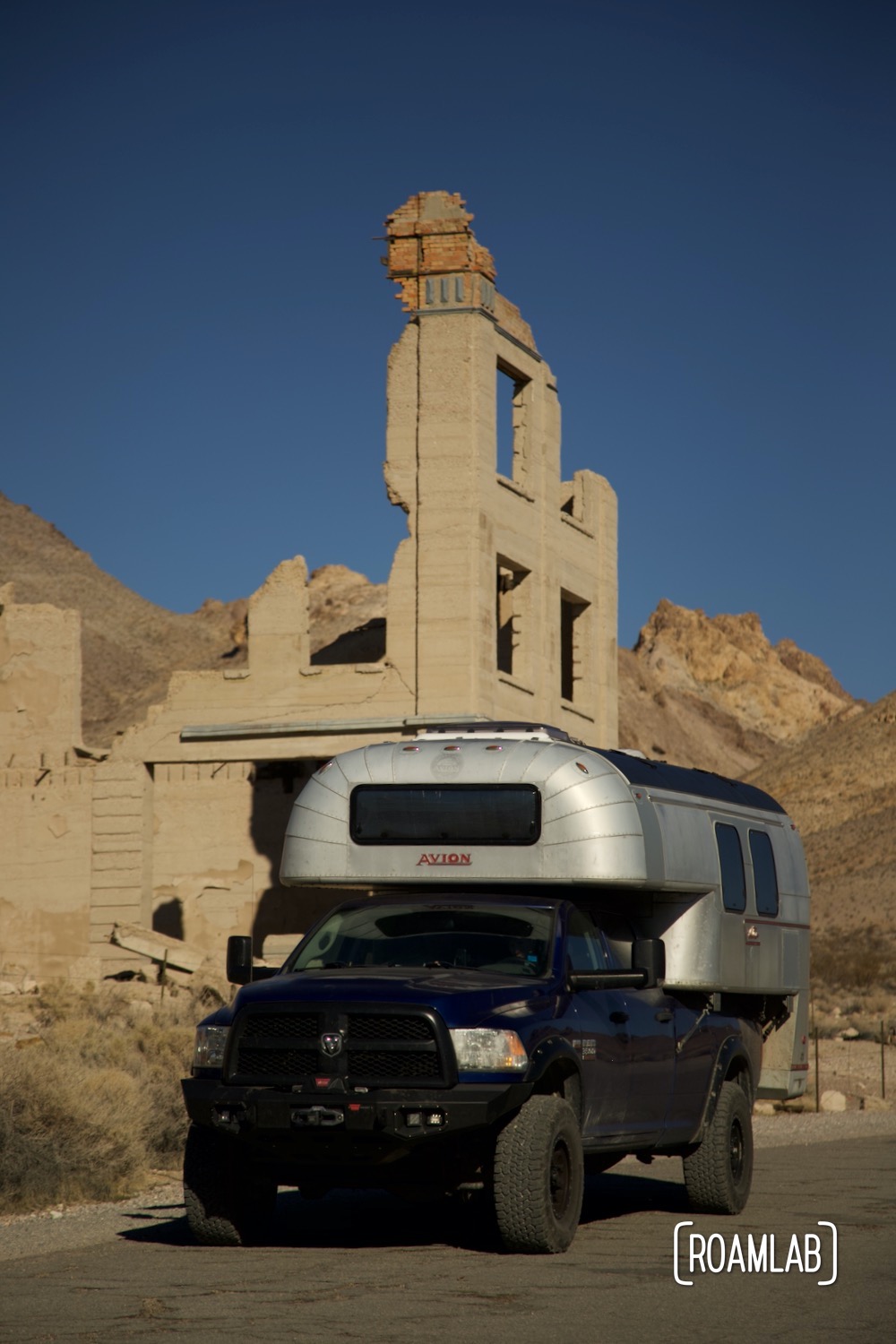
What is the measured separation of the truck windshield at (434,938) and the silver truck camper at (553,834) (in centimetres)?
75

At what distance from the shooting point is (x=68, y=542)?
3814 inches

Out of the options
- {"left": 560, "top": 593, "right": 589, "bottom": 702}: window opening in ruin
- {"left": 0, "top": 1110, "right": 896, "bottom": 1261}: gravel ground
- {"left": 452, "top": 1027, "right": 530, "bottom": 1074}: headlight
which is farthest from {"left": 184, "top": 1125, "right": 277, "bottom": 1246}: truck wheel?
{"left": 560, "top": 593, "right": 589, "bottom": 702}: window opening in ruin

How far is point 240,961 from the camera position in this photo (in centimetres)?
1227

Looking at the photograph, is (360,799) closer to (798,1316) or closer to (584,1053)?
(584,1053)

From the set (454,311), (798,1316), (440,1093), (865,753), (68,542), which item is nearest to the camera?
(798,1316)

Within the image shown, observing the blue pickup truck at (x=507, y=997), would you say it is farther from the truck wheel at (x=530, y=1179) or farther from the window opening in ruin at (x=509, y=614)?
the window opening in ruin at (x=509, y=614)

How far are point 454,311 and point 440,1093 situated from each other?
25.5 metres

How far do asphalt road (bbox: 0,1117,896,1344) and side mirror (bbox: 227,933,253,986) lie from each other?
5.43 ft

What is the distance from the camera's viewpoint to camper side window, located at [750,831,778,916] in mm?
15375

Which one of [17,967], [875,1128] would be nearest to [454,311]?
[17,967]

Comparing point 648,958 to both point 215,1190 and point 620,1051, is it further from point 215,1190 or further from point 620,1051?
point 215,1190

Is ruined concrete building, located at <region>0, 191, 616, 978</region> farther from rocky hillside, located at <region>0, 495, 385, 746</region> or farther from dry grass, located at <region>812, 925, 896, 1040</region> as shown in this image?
rocky hillside, located at <region>0, 495, 385, 746</region>

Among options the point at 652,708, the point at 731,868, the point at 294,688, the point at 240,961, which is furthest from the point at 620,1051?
the point at 652,708

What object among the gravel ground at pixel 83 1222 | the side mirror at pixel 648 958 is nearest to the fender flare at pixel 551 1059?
the side mirror at pixel 648 958
